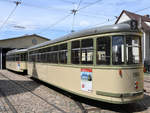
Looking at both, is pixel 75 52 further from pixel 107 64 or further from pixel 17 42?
pixel 17 42

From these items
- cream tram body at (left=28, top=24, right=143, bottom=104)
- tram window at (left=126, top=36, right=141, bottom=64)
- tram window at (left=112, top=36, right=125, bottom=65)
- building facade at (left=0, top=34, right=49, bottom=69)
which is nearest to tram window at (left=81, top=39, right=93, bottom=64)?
cream tram body at (left=28, top=24, right=143, bottom=104)

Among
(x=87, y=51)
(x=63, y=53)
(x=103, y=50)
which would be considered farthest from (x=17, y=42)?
A: (x=103, y=50)

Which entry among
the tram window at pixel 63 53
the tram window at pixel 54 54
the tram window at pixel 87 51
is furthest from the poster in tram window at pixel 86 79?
the tram window at pixel 54 54

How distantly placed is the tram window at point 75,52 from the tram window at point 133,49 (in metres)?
1.78

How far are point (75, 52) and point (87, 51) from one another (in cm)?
68

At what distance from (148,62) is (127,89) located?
17.4 m

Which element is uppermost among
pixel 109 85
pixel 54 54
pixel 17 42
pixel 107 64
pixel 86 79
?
pixel 17 42

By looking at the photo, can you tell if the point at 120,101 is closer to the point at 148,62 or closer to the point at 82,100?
the point at 82,100

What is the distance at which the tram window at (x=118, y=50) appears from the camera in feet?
17.9

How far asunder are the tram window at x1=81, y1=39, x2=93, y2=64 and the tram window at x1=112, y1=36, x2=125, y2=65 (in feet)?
2.64

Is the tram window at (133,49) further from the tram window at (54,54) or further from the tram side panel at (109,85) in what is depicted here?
the tram window at (54,54)

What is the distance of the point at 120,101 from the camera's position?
17.5 feet

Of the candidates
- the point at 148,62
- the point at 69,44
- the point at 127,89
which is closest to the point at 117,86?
the point at 127,89

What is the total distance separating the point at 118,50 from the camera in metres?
5.48
